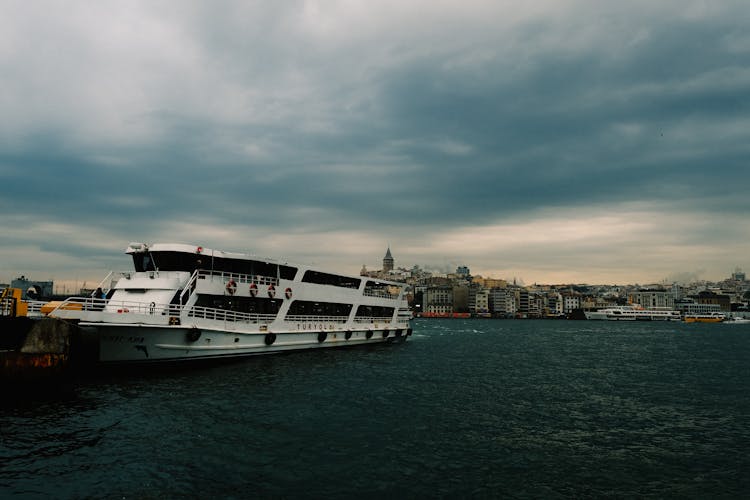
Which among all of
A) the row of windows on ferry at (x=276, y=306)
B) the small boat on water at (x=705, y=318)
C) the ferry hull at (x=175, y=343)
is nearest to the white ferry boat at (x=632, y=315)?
the small boat on water at (x=705, y=318)

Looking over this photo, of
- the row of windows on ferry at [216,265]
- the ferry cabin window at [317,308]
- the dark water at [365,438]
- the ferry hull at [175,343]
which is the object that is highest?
the row of windows on ferry at [216,265]

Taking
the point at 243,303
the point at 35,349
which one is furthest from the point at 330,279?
the point at 35,349

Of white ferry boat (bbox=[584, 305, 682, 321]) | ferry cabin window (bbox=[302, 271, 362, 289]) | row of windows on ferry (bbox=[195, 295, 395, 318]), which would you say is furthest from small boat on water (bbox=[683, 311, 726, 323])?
ferry cabin window (bbox=[302, 271, 362, 289])

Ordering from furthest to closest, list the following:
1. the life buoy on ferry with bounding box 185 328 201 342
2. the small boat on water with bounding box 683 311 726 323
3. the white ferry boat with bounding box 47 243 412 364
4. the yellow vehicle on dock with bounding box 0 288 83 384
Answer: the small boat on water with bounding box 683 311 726 323 < the life buoy on ferry with bounding box 185 328 201 342 < the white ferry boat with bounding box 47 243 412 364 < the yellow vehicle on dock with bounding box 0 288 83 384

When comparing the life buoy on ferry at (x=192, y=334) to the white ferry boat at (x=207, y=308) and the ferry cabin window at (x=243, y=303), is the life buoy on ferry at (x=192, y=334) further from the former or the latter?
the ferry cabin window at (x=243, y=303)

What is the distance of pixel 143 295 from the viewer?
29.1 metres

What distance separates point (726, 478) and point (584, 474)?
13.3ft

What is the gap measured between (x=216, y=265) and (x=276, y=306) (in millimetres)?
5421

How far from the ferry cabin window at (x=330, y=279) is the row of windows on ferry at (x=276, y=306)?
1.77 m

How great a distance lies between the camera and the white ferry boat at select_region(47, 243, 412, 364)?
24703 mm

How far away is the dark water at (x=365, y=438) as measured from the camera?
12.6m

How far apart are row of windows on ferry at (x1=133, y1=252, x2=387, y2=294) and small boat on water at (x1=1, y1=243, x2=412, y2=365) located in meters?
0.06

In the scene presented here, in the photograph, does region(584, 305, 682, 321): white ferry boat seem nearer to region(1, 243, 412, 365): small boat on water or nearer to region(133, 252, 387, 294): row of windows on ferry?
region(1, 243, 412, 365): small boat on water

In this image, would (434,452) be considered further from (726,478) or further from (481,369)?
(481,369)
